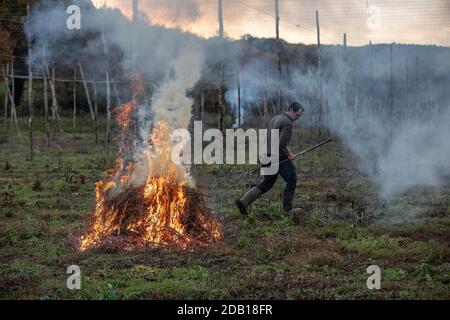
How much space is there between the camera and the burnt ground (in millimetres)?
6793

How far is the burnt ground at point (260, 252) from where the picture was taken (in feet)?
22.3

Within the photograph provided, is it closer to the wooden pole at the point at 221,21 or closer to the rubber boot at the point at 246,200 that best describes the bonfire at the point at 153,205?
the rubber boot at the point at 246,200

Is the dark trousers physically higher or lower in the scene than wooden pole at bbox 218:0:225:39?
lower

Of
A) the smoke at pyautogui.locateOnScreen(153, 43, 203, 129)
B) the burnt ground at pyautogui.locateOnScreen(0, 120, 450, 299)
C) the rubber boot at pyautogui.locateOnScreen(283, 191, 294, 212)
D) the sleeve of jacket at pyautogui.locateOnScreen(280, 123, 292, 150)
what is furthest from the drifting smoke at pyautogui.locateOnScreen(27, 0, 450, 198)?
the rubber boot at pyautogui.locateOnScreen(283, 191, 294, 212)

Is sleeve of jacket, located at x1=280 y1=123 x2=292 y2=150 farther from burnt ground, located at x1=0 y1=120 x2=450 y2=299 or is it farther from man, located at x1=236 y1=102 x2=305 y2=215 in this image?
burnt ground, located at x1=0 y1=120 x2=450 y2=299

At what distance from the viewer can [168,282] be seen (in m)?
6.98

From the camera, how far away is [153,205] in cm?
941

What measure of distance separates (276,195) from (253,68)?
73.2 ft

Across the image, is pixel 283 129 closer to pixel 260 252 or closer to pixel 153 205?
pixel 153 205

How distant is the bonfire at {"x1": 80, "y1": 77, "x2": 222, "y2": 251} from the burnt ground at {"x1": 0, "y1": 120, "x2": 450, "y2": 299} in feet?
1.37

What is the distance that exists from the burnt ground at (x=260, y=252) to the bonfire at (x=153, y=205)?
1.37ft

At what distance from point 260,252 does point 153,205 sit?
196cm
